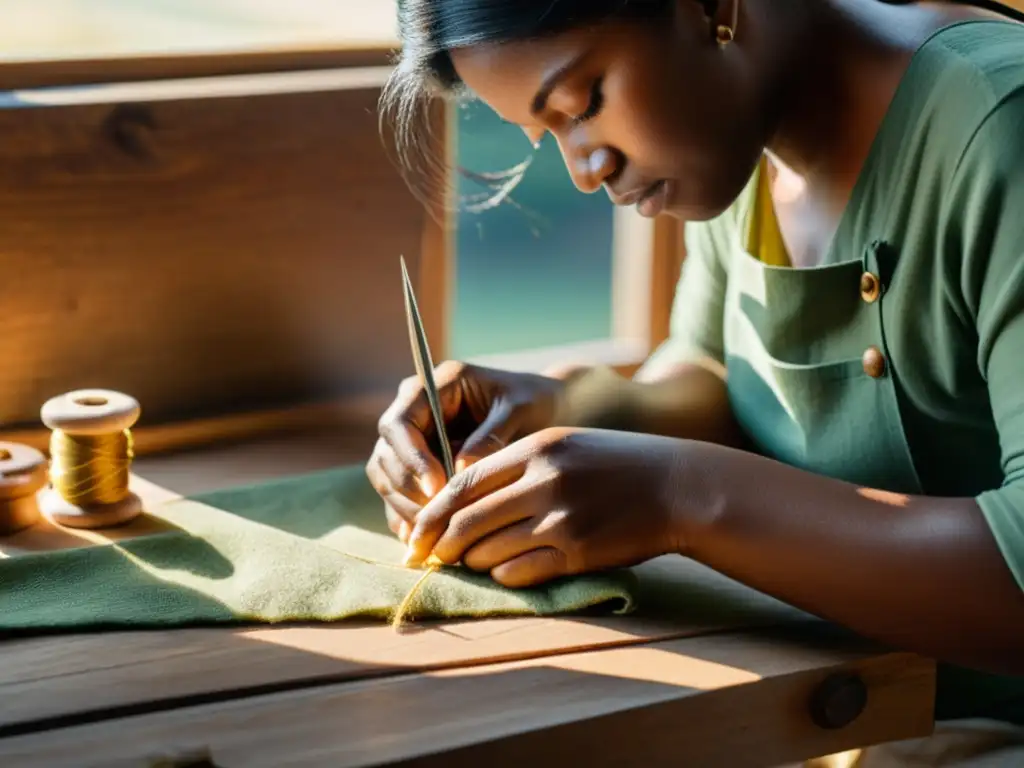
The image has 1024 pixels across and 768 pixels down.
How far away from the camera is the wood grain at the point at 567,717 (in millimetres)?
890

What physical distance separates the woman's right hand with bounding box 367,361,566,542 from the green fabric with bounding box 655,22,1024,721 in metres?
0.23

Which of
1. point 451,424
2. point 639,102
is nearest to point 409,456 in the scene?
point 451,424

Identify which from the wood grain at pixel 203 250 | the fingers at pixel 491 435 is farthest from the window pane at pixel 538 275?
the fingers at pixel 491 435

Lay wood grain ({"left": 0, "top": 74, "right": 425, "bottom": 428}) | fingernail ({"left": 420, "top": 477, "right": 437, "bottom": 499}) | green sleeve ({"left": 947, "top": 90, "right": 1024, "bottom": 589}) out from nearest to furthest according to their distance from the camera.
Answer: green sleeve ({"left": 947, "top": 90, "right": 1024, "bottom": 589}), fingernail ({"left": 420, "top": 477, "right": 437, "bottom": 499}), wood grain ({"left": 0, "top": 74, "right": 425, "bottom": 428})

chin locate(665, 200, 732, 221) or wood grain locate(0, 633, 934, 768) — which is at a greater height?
chin locate(665, 200, 732, 221)

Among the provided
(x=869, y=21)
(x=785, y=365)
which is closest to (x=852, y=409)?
(x=785, y=365)

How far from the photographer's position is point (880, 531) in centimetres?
103

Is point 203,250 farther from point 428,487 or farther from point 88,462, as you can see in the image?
point 428,487

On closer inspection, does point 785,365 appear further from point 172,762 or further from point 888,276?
point 172,762

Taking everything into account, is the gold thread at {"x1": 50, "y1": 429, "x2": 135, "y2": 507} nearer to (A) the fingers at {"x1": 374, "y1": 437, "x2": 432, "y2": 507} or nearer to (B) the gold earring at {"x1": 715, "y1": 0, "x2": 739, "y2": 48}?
(A) the fingers at {"x1": 374, "y1": 437, "x2": 432, "y2": 507}

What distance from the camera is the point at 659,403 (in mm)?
1465

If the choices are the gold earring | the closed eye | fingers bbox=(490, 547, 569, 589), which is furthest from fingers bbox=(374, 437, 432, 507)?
the gold earring

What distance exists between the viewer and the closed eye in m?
1.10

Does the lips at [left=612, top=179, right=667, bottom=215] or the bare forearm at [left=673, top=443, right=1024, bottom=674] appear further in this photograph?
the lips at [left=612, top=179, right=667, bottom=215]
